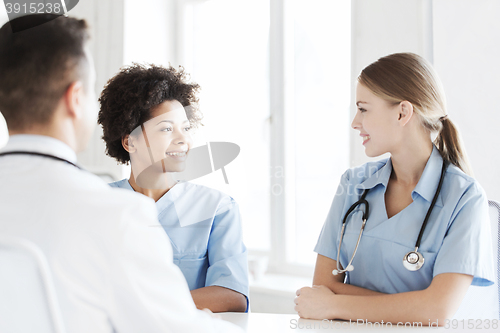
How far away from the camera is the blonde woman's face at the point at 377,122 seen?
1.05 meters

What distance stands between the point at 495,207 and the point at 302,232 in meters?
0.93

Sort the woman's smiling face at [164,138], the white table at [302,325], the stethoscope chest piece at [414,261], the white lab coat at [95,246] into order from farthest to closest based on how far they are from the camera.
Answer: the woman's smiling face at [164,138] < the stethoscope chest piece at [414,261] < the white table at [302,325] < the white lab coat at [95,246]

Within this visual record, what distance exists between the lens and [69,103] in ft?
1.76

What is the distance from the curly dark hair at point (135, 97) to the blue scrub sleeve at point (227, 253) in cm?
38

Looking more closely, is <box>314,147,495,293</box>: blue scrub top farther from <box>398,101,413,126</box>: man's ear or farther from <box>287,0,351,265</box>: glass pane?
<box>287,0,351,265</box>: glass pane

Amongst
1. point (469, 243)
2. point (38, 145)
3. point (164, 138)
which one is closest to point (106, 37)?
point (164, 138)

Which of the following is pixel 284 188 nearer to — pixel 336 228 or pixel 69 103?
pixel 336 228

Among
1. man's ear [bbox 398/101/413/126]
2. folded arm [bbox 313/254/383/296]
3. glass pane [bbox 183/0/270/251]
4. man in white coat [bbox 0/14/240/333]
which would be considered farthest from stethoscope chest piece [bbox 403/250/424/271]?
glass pane [bbox 183/0/270/251]

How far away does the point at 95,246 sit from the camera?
42 cm

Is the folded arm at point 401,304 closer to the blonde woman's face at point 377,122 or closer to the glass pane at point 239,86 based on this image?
the blonde woman's face at point 377,122

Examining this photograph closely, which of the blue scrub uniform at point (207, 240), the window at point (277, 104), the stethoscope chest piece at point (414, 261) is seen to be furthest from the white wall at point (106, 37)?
the stethoscope chest piece at point (414, 261)

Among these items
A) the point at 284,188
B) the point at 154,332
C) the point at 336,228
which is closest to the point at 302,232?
the point at 284,188

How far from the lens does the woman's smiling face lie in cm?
116

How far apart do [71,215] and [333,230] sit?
2.74ft
